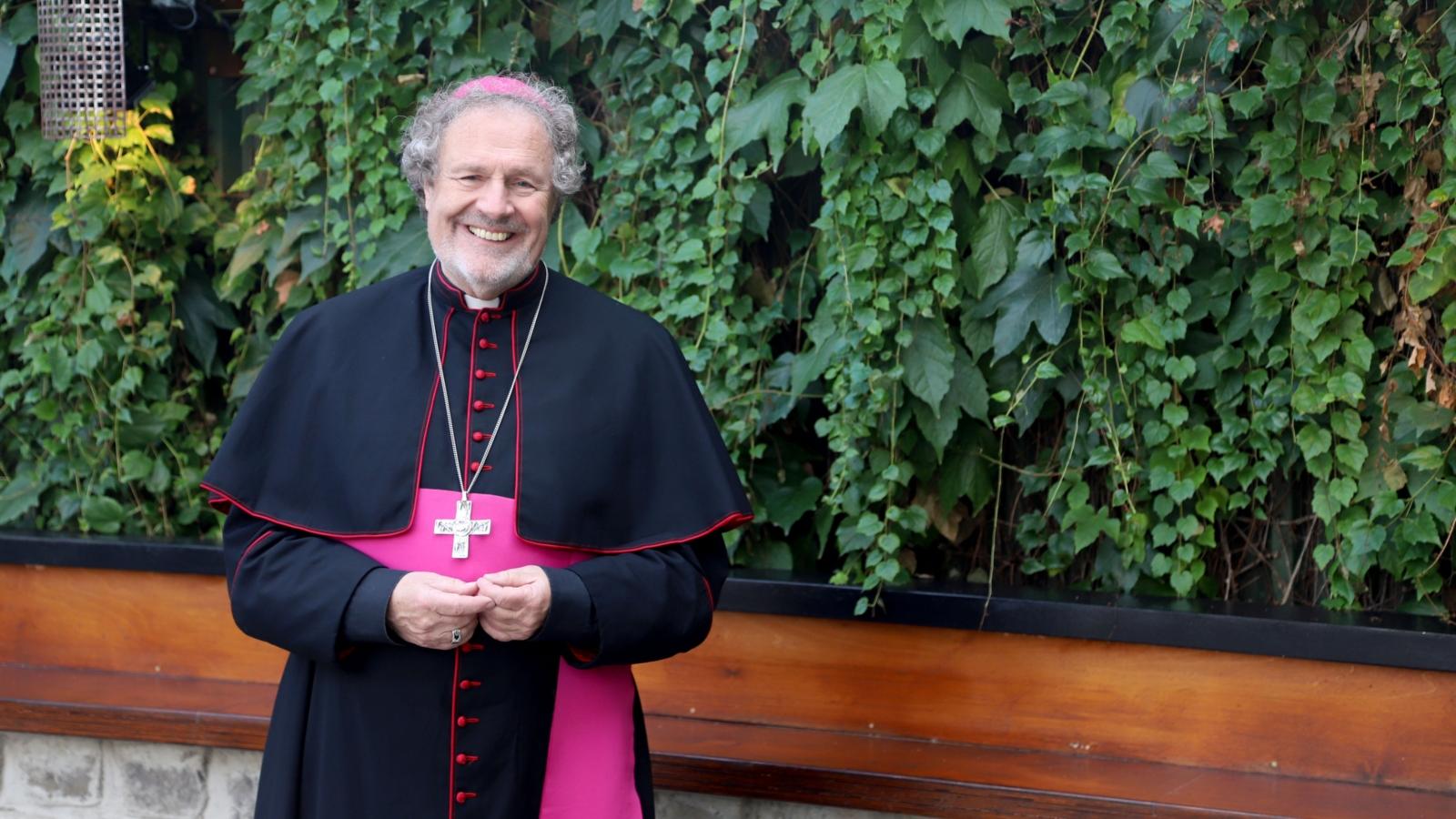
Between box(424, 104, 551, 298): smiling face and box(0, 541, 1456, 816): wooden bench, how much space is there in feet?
4.20

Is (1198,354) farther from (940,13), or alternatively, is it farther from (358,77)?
(358,77)

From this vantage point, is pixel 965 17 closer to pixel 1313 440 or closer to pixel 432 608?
pixel 1313 440

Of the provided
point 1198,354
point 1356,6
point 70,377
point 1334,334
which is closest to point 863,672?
point 1198,354

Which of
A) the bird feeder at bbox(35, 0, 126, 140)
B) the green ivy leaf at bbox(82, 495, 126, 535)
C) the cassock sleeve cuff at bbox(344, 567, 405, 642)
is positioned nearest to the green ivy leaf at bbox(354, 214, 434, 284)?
the bird feeder at bbox(35, 0, 126, 140)

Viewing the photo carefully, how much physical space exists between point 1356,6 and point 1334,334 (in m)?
0.68

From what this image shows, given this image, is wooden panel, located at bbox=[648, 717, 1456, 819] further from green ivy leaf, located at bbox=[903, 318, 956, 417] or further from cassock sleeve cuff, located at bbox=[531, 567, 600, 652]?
cassock sleeve cuff, located at bbox=[531, 567, 600, 652]

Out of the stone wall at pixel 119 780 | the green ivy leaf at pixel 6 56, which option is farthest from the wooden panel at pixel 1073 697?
the green ivy leaf at pixel 6 56

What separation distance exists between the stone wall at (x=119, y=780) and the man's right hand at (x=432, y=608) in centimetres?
154

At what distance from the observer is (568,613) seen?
2.03 metres

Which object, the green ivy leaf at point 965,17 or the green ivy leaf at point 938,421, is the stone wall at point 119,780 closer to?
the green ivy leaf at point 938,421

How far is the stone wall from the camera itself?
3387 mm

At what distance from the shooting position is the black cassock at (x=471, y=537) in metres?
2.11

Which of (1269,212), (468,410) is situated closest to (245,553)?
(468,410)

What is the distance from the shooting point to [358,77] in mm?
3594
